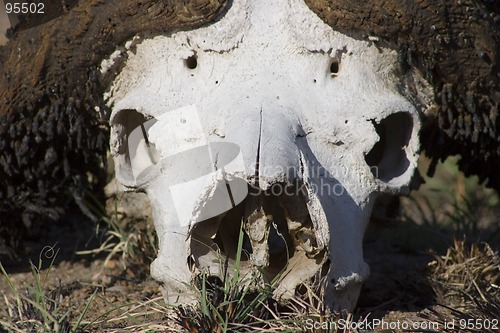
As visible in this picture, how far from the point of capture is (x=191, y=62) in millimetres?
2688

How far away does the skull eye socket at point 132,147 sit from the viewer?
2697mm

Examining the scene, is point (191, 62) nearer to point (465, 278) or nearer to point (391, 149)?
point (391, 149)

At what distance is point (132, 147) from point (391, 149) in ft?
2.83

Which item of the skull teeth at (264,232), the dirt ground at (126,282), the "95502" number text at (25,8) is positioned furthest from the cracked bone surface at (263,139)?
the "95502" number text at (25,8)

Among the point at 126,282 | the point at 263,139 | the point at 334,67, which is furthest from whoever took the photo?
the point at 126,282

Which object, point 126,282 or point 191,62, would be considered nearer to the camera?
point 191,62

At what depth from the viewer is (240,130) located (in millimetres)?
2342

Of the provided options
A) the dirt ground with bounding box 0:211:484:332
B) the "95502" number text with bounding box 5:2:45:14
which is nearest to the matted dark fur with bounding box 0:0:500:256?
the "95502" number text with bounding box 5:2:45:14

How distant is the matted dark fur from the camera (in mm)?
2572

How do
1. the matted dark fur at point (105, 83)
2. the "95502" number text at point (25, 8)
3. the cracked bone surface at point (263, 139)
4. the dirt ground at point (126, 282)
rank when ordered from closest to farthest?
the cracked bone surface at point (263, 139) < the matted dark fur at point (105, 83) < the dirt ground at point (126, 282) < the "95502" number text at point (25, 8)

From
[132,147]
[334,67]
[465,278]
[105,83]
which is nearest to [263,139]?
[334,67]

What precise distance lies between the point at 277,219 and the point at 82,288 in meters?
0.89

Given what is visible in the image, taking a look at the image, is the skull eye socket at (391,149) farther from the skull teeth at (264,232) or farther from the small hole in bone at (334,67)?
the skull teeth at (264,232)

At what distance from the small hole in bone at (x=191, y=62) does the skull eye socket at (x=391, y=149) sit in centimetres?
60
